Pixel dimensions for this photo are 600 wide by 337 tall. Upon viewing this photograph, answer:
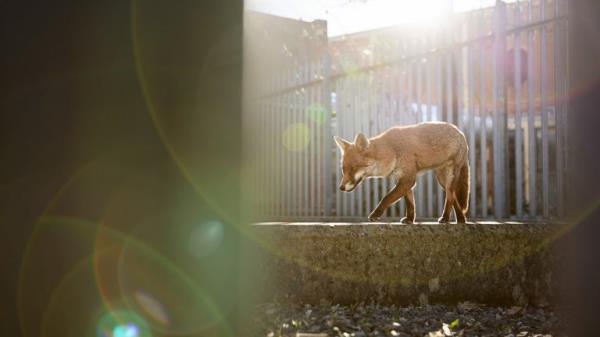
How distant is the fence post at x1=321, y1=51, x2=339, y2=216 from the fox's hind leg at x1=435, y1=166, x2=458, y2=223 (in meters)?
4.29

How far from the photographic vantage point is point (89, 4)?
1.30m

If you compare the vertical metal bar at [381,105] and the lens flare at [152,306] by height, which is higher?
the vertical metal bar at [381,105]

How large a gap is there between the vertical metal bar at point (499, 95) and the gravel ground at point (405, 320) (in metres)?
3.53

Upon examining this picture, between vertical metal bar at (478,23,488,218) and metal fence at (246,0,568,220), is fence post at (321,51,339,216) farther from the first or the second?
vertical metal bar at (478,23,488,218)

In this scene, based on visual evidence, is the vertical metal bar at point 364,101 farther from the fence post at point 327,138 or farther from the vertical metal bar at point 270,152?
the vertical metal bar at point 270,152

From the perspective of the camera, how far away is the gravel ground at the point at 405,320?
3059 millimetres

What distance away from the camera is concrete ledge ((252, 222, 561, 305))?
370 cm

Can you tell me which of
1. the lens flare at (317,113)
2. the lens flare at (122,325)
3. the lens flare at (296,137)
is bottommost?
the lens flare at (122,325)

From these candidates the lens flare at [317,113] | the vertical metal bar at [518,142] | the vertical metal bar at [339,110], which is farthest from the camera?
the lens flare at [317,113]

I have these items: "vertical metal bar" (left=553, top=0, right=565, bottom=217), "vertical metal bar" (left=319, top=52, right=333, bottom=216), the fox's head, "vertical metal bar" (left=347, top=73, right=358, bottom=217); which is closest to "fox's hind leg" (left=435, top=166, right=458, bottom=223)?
the fox's head

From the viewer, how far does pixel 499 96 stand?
713 centimetres

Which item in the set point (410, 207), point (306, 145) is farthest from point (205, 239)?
point (306, 145)

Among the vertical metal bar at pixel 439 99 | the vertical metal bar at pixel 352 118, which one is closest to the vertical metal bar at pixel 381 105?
the vertical metal bar at pixel 352 118

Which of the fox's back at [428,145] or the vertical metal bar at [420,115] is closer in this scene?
the fox's back at [428,145]
